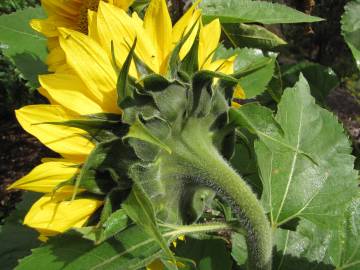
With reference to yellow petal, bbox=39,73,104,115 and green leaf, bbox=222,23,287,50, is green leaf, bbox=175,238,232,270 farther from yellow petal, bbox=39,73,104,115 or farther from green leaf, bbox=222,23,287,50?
green leaf, bbox=222,23,287,50

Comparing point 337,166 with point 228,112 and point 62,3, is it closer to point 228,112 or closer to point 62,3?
point 228,112

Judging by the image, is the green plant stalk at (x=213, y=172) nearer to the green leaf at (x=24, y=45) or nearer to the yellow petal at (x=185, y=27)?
the yellow petal at (x=185, y=27)

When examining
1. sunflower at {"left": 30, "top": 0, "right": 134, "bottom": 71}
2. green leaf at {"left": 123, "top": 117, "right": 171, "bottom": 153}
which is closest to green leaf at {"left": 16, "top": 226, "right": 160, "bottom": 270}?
green leaf at {"left": 123, "top": 117, "right": 171, "bottom": 153}

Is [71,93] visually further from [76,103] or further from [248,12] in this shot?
[248,12]

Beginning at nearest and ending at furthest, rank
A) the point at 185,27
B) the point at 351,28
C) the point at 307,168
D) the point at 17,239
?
the point at 185,27 < the point at 307,168 < the point at 17,239 < the point at 351,28

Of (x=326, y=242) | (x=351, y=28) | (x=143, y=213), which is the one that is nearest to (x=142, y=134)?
(x=143, y=213)

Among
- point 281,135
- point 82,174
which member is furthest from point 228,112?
point 82,174
